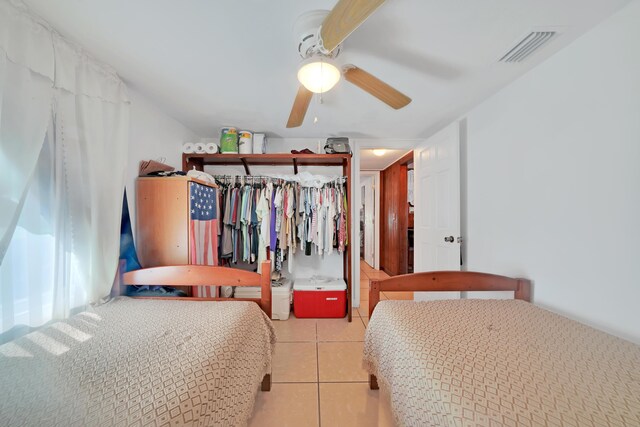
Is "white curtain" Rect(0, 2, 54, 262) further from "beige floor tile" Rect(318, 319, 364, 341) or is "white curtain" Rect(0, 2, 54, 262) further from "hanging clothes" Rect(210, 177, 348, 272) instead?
"beige floor tile" Rect(318, 319, 364, 341)

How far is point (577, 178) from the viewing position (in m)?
1.21

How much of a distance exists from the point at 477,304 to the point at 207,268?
5.53 feet

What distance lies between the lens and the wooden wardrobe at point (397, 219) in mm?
3881

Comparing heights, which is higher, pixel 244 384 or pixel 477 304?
pixel 477 304

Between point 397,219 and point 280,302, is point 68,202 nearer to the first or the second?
point 280,302

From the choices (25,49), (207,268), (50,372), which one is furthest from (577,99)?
(25,49)

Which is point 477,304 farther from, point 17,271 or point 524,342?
point 17,271

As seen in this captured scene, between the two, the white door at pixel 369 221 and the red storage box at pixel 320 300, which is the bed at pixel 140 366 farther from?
the white door at pixel 369 221

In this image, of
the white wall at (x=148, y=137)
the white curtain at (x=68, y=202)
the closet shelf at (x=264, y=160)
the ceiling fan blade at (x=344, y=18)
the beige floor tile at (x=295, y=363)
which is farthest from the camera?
the closet shelf at (x=264, y=160)

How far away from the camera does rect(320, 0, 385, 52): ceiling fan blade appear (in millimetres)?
749

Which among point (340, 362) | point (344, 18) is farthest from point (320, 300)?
point (344, 18)

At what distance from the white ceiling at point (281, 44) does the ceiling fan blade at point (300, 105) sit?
0.22 meters

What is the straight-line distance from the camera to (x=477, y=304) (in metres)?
1.32

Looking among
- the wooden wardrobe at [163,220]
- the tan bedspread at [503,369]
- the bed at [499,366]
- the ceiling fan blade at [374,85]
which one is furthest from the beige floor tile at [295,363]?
the ceiling fan blade at [374,85]
